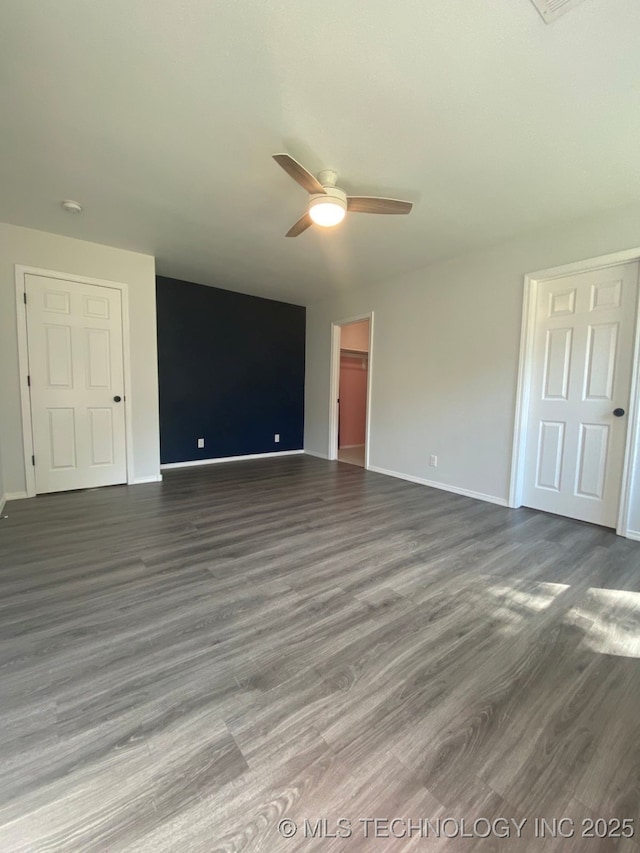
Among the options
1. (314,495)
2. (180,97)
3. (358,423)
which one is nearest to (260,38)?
(180,97)

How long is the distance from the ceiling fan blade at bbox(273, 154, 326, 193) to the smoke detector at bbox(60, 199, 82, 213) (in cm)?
197

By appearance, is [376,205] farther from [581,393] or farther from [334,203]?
[581,393]

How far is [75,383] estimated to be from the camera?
378 centimetres

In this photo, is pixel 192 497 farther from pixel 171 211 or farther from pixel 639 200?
pixel 639 200

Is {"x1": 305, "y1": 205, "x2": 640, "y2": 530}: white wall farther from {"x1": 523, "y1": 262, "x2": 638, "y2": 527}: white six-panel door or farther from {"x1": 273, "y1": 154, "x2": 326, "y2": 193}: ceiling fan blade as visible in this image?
{"x1": 273, "y1": 154, "x2": 326, "y2": 193}: ceiling fan blade

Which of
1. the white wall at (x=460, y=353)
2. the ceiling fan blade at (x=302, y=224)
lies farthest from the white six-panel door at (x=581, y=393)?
the ceiling fan blade at (x=302, y=224)

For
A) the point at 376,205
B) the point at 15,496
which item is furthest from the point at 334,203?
the point at 15,496

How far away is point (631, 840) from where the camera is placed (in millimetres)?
942

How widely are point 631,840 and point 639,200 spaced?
11.7ft

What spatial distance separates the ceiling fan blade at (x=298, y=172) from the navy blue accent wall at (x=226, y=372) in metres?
3.30

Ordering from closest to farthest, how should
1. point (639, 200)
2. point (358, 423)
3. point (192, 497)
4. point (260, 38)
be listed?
point (260, 38), point (639, 200), point (192, 497), point (358, 423)

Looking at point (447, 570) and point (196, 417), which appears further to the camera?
point (196, 417)

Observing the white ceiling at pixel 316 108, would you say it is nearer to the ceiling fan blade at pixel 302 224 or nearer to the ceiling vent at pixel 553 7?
the ceiling vent at pixel 553 7

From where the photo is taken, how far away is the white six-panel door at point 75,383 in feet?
11.7
